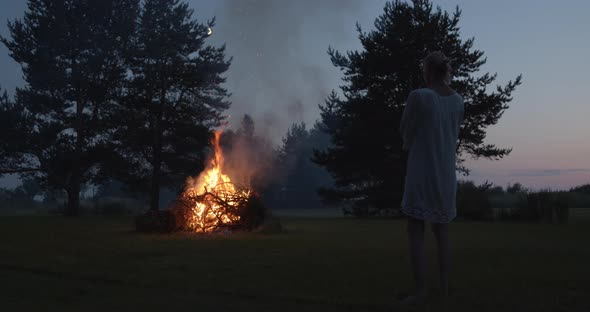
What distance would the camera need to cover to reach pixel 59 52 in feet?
84.3

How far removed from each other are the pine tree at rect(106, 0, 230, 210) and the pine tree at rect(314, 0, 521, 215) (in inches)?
302

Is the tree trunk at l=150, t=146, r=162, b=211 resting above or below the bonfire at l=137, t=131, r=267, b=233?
above

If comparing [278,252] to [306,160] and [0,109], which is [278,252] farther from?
[306,160]

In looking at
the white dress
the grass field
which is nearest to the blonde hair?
the white dress

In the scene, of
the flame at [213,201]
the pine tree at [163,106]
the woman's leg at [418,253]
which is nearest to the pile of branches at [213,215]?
the flame at [213,201]

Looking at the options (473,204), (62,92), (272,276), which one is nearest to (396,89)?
(473,204)

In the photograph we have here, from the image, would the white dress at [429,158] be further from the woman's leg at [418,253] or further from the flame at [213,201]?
the flame at [213,201]

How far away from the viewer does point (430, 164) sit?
3809 mm

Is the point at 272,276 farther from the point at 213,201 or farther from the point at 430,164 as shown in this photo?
the point at 213,201

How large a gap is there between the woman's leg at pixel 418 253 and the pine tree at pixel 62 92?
932 inches

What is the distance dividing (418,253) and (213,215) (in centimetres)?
727

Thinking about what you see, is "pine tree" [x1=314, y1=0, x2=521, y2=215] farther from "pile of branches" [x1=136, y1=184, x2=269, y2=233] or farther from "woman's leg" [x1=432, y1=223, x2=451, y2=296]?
"woman's leg" [x1=432, y1=223, x2=451, y2=296]

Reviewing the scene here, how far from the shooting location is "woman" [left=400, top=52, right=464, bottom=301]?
149 inches

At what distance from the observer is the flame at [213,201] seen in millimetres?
10539
